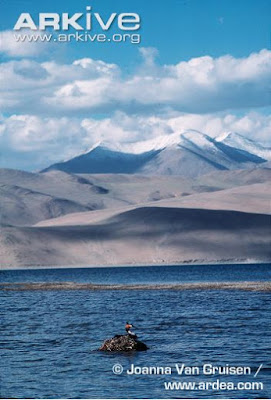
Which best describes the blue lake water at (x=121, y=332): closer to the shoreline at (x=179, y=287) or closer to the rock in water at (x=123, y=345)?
the rock in water at (x=123, y=345)

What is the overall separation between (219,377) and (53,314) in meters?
32.8

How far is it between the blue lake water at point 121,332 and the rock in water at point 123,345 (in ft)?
1.84

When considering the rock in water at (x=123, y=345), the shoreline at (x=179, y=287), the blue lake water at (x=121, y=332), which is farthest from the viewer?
the shoreline at (x=179, y=287)

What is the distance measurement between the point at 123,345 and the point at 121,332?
30.8 ft

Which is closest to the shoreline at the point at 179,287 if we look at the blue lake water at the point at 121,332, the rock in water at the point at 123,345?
the blue lake water at the point at 121,332

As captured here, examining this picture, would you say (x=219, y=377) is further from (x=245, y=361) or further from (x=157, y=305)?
(x=157, y=305)

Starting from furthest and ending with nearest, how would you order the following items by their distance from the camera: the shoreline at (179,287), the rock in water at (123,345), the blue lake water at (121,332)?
the shoreline at (179,287), the rock in water at (123,345), the blue lake water at (121,332)

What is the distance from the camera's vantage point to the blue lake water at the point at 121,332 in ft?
97.0

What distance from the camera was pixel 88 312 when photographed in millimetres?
63469

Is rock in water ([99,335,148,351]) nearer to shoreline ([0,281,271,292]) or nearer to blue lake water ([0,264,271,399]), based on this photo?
blue lake water ([0,264,271,399])

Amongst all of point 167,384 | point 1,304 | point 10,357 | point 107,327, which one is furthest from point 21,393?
point 1,304

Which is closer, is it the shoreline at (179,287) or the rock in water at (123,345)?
the rock in water at (123,345)

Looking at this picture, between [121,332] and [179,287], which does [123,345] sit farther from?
[179,287]

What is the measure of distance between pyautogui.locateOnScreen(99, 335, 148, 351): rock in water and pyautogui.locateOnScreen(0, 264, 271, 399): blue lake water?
0.56m
